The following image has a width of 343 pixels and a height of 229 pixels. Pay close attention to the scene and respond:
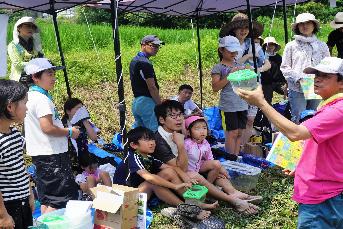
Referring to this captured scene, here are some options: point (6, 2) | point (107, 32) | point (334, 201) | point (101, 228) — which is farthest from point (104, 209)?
point (107, 32)

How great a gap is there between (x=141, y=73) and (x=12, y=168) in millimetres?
2903

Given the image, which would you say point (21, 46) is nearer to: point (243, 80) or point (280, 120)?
point (243, 80)

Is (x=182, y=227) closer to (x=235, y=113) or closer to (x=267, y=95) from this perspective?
(x=235, y=113)

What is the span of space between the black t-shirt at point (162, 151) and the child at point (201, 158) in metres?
0.29

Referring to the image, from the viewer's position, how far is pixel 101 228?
11.6 feet

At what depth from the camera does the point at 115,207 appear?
3.38m

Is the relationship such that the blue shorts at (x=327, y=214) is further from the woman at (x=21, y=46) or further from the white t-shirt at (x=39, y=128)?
the woman at (x=21, y=46)

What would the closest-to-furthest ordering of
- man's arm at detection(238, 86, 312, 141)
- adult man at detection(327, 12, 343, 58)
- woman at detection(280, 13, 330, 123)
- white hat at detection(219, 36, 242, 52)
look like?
man's arm at detection(238, 86, 312, 141) < white hat at detection(219, 36, 242, 52) < woman at detection(280, 13, 330, 123) < adult man at detection(327, 12, 343, 58)

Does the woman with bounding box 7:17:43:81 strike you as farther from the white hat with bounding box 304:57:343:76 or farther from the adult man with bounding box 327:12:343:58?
the adult man with bounding box 327:12:343:58

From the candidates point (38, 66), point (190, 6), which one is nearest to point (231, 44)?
point (38, 66)

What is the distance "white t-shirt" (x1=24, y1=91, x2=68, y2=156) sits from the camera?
371cm

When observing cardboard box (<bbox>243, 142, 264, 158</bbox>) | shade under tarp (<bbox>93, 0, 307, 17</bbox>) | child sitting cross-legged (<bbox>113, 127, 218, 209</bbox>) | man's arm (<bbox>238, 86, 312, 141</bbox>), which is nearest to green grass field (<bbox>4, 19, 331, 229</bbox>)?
child sitting cross-legged (<bbox>113, 127, 218, 209</bbox>)

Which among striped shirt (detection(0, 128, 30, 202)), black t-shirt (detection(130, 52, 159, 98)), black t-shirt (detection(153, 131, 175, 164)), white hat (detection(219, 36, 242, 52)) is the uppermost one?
white hat (detection(219, 36, 242, 52))

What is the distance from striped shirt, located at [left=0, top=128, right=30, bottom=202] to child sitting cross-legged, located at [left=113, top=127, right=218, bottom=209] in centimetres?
148
